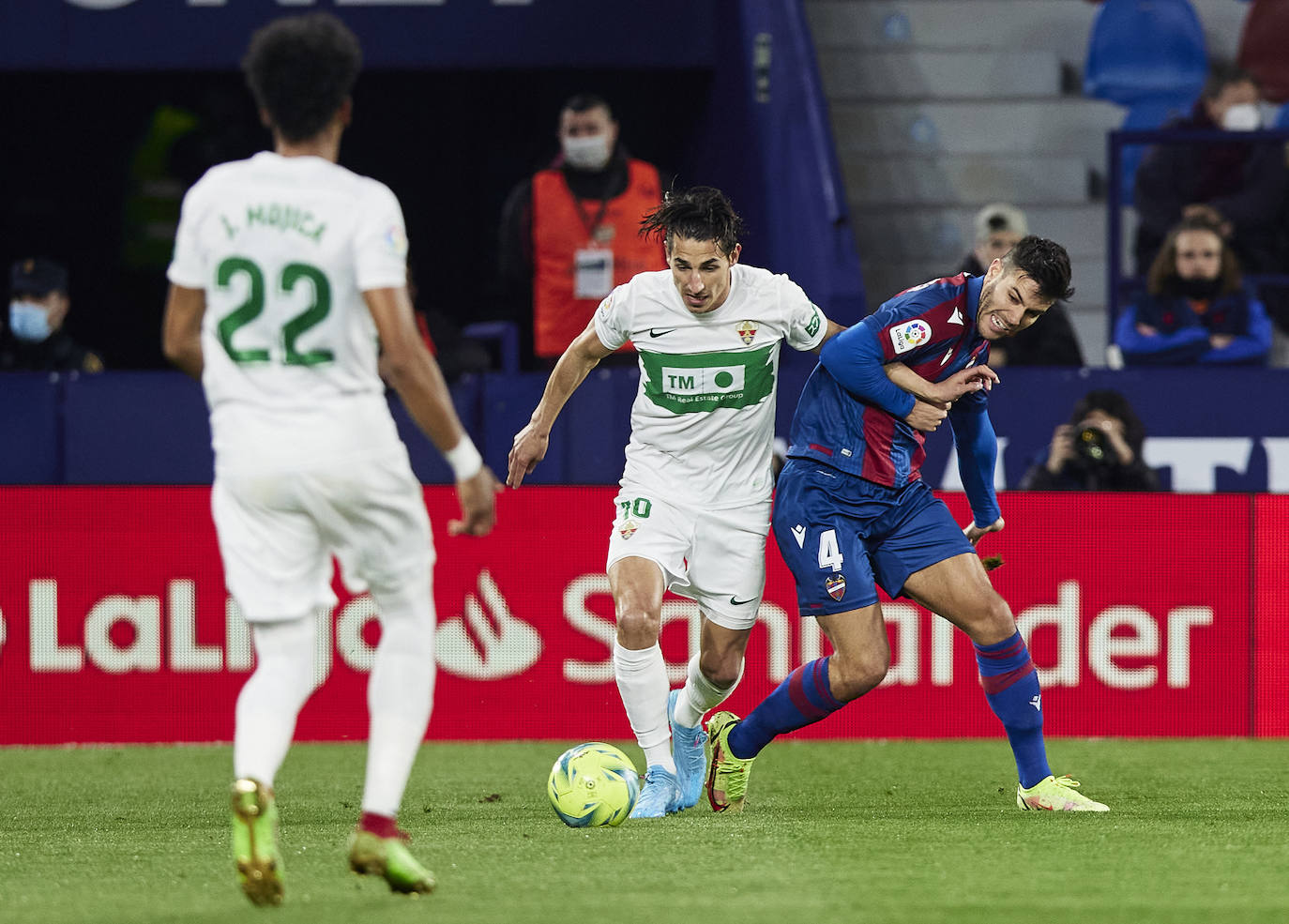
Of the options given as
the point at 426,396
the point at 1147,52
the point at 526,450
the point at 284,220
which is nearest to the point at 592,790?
the point at 526,450

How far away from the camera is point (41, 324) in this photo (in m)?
10.8

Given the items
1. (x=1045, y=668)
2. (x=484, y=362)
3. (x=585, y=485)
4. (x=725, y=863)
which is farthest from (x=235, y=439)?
(x=484, y=362)

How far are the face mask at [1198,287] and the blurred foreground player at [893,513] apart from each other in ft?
14.4

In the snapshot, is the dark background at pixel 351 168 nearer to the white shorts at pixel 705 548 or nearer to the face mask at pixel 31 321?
the face mask at pixel 31 321

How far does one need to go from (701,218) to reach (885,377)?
78 centimetres

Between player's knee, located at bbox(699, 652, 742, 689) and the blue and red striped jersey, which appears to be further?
player's knee, located at bbox(699, 652, 742, 689)

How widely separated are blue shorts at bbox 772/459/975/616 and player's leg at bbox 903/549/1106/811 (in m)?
0.07

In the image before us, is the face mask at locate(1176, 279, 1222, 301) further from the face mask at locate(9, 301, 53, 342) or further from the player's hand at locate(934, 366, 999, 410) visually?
the face mask at locate(9, 301, 53, 342)

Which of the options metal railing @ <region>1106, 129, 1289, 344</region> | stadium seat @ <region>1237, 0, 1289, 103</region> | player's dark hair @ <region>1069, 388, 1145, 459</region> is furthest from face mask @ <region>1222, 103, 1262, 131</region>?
player's dark hair @ <region>1069, 388, 1145, 459</region>

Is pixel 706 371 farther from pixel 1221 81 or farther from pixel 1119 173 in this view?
pixel 1221 81

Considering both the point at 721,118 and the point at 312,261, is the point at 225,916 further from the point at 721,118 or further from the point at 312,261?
the point at 721,118

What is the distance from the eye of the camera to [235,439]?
15.1 ft

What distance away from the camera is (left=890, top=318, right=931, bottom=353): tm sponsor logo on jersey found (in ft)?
20.6

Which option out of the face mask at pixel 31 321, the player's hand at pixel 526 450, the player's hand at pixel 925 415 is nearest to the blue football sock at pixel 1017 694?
the player's hand at pixel 925 415
